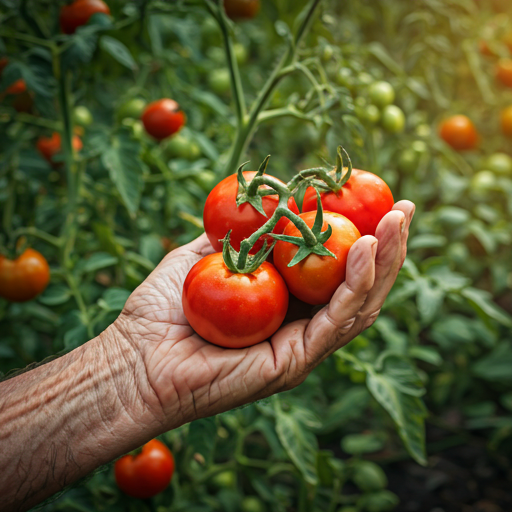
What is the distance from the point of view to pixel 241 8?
59.4 inches

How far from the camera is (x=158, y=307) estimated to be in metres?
0.95

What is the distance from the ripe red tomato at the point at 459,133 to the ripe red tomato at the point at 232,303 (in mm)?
1580

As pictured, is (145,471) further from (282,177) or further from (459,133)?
(459,133)

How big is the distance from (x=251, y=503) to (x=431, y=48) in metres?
1.84

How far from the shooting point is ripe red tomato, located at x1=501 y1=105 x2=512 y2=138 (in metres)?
2.02

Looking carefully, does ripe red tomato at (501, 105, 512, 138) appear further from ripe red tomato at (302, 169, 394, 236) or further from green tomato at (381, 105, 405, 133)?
ripe red tomato at (302, 169, 394, 236)

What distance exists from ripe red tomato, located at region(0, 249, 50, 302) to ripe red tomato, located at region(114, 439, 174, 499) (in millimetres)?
529

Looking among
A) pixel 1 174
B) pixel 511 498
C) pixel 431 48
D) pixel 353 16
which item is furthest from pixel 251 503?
pixel 353 16

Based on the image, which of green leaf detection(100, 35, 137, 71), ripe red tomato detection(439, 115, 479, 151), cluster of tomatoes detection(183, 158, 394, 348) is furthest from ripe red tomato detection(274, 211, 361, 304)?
ripe red tomato detection(439, 115, 479, 151)

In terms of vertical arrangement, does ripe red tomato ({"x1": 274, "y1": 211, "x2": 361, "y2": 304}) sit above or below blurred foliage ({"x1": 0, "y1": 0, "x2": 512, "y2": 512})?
above

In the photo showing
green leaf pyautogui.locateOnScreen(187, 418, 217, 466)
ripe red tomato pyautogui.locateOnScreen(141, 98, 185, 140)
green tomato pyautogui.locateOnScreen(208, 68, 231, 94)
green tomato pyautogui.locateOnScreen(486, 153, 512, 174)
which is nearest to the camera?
green leaf pyautogui.locateOnScreen(187, 418, 217, 466)

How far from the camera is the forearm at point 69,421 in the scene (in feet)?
2.66

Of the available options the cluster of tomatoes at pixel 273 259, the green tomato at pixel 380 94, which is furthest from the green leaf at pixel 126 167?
the green tomato at pixel 380 94

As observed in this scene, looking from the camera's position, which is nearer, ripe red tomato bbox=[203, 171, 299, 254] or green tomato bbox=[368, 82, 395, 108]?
ripe red tomato bbox=[203, 171, 299, 254]
